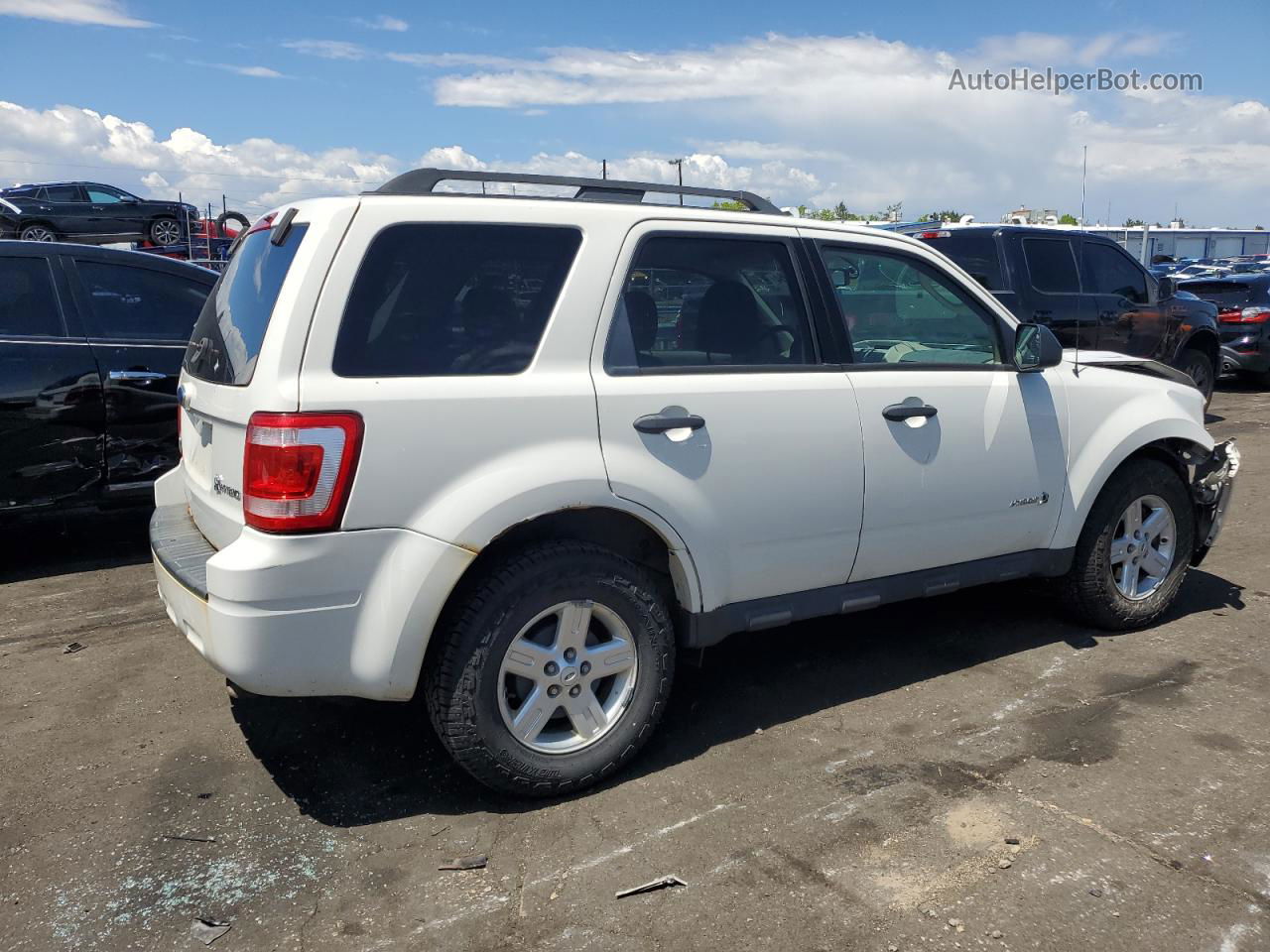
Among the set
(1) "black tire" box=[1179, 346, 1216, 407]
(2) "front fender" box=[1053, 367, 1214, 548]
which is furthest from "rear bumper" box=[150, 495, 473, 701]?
(1) "black tire" box=[1179, 346, 1216, 407]

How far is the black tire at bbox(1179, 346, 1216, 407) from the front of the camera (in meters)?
11.0

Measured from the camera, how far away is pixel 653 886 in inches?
113

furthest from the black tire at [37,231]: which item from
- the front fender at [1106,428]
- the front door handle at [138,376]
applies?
the front fender at [1106,428]

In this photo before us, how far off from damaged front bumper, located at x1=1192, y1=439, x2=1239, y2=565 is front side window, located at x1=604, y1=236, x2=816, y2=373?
238 centimetres

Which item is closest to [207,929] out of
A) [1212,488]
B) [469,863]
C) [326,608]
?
[469,863]

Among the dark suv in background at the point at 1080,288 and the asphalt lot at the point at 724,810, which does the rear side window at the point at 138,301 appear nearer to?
the asphalt lot at the point at 724,810

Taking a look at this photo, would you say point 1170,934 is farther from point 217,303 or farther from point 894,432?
point 217,303

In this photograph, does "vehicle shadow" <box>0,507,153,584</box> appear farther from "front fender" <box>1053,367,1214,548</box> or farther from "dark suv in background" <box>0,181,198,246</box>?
"dark suv in background" <box>0,181,198,246</box>

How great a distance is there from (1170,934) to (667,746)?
166 cm

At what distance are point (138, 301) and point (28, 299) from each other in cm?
55

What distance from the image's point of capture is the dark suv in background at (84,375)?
537cm

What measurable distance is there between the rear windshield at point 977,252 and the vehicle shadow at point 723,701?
11.8ft

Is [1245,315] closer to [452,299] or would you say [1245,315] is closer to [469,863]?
[452,299]

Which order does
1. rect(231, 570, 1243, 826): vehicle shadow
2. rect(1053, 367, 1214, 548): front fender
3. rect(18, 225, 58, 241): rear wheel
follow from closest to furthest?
1. rect(231, 570, 1243, 826): vehicle shadow
2. rect(1053, 367, 1214, 548): front fender
3. rect(18, 225, 58, 241): rear wheel
